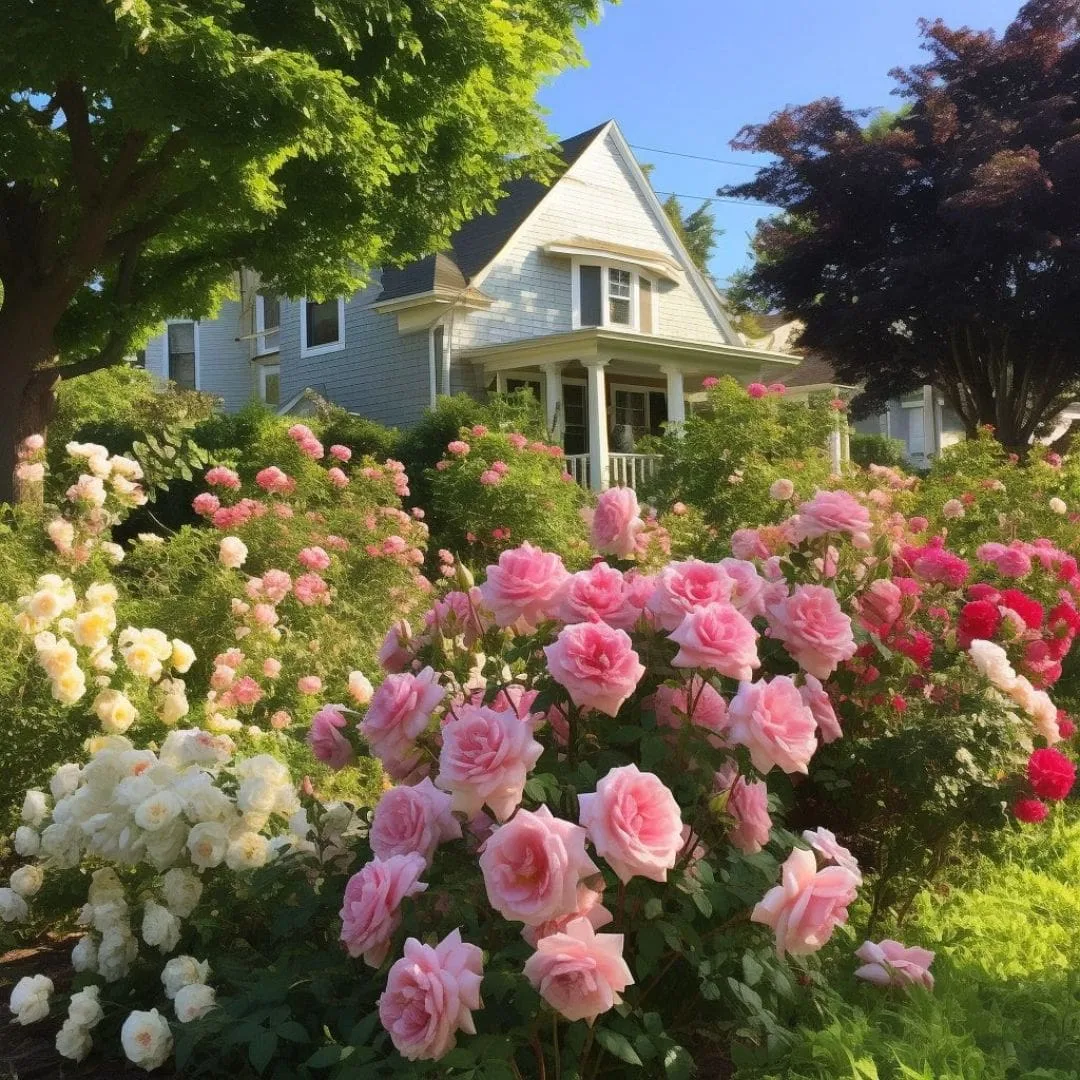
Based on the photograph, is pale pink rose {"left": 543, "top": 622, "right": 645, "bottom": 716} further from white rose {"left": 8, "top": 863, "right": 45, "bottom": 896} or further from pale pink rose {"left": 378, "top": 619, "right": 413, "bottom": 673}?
white rose {"left": 8, "top": 863, "right": 45, "bottom": 896}

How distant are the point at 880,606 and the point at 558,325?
612 inches

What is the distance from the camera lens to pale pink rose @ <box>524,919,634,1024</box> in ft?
5.50

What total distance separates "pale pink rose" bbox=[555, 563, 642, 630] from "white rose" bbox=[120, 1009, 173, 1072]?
1.22m

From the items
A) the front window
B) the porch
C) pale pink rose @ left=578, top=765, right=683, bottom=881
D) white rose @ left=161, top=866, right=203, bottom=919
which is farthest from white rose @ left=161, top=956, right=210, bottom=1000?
the front window

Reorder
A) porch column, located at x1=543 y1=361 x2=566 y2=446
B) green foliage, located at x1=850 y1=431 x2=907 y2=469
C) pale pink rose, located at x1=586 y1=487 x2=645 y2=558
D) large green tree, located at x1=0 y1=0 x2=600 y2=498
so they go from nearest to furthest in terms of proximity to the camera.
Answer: pale pink rose, located at x1=586 y1=487 x2=645 y2=558 < large green tree, located at x1=0 y1=0 x2=600 y2=498 < porch column, located at x1=543 y1=361 x2=566 y2=446 < green foliage, located at x1=850 y1=431 x2=907 y2=469

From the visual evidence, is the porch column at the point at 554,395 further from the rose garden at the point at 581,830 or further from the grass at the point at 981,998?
the grass at the point at 981,998

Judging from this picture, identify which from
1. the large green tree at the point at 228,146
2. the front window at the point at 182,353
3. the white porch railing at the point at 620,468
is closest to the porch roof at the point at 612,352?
the white porch railing at the point at 620,468

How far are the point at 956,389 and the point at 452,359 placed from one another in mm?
9394

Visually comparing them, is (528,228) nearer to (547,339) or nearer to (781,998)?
(547,339)

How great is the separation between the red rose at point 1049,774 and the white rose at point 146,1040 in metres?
2.44

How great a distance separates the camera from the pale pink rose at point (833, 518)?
2.74 meters

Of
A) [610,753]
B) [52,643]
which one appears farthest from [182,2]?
[610,753]

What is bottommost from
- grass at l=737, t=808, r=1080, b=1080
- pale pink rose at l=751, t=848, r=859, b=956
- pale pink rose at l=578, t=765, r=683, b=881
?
grass at l=737, t=808, r=1080, b=1080

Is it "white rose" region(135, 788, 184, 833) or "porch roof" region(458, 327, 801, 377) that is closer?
"white rose" region(135, 788, 184, 833)
